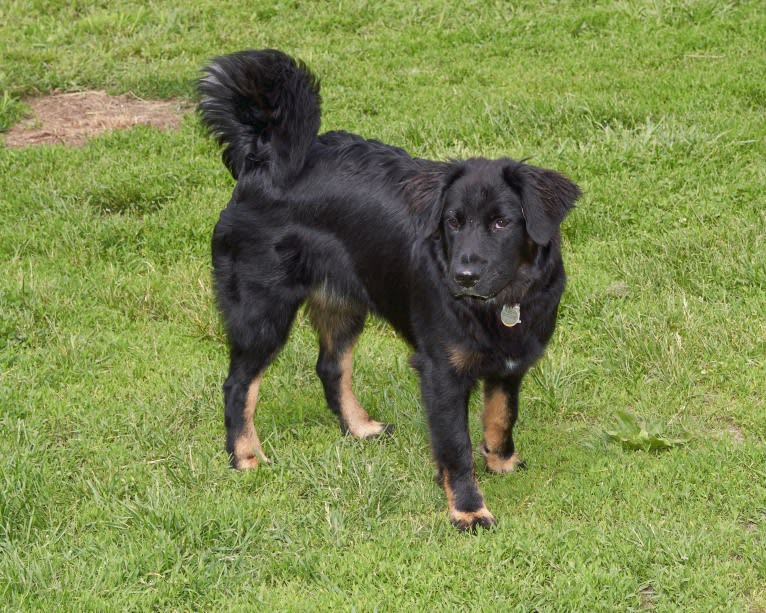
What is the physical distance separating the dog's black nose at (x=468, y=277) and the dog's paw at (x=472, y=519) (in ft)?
3.35

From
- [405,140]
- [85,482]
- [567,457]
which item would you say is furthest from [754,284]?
[85,482]

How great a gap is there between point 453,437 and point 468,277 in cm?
79

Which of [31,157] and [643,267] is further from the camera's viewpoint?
[31,157]

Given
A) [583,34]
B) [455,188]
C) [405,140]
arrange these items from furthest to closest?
[583,34]
[405,140]
[455,188]

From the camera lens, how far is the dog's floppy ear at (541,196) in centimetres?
461

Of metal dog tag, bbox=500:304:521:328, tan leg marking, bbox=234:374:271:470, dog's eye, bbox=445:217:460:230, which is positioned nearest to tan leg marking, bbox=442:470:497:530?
metal dog tag, bbox=500:304:521:328

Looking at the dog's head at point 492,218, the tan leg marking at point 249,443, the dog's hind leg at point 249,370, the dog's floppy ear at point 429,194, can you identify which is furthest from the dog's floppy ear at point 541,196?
the tan leg marking at point 249,443

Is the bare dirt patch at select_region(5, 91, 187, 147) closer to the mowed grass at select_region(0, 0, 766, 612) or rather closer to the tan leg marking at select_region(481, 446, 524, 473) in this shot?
the mowed grass at select_region(0, 0, 766, 612)

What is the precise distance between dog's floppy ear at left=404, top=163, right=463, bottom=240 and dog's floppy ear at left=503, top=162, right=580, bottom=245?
0.86 ft

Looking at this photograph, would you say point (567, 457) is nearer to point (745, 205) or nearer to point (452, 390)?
point (452, 390)

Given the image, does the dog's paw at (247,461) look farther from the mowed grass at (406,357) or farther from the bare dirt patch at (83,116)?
the bare dirt patch at (83,116)

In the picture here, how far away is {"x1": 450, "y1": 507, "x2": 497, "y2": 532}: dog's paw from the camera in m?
4.68

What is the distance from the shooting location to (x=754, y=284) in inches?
253

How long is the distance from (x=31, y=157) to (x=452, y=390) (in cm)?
526
